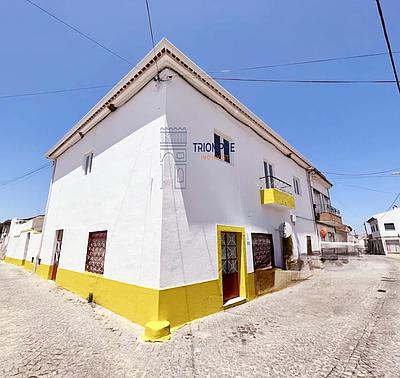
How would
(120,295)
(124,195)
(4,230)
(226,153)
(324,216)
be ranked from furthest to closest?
(4,230) < (324,216) < (226,153) < (124,195) < (120,295)

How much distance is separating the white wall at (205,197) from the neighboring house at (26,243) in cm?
1177

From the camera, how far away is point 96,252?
7.14 m

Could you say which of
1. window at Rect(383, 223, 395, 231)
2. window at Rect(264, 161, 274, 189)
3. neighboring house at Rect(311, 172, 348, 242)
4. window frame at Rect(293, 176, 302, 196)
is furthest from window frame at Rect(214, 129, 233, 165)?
window at Rect(383, 223, 395, 231)

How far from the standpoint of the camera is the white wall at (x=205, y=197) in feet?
17.3

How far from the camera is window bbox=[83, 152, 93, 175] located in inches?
358

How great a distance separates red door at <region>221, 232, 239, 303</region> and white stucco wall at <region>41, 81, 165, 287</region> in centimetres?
258

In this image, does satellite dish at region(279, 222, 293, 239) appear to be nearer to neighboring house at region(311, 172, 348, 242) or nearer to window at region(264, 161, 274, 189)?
window at region(264, 161, 274, 189)

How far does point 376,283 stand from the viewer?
8938mm

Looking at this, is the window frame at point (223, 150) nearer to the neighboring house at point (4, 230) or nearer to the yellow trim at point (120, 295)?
the yellow trim at point (120, 295)

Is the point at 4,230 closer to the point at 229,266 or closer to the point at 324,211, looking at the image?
the point at 229,266

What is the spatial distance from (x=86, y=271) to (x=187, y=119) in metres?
6.15

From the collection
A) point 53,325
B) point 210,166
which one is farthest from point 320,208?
point 53,325

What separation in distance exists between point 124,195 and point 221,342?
14.7 feet

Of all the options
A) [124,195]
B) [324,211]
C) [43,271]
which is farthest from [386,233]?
[43,271]
